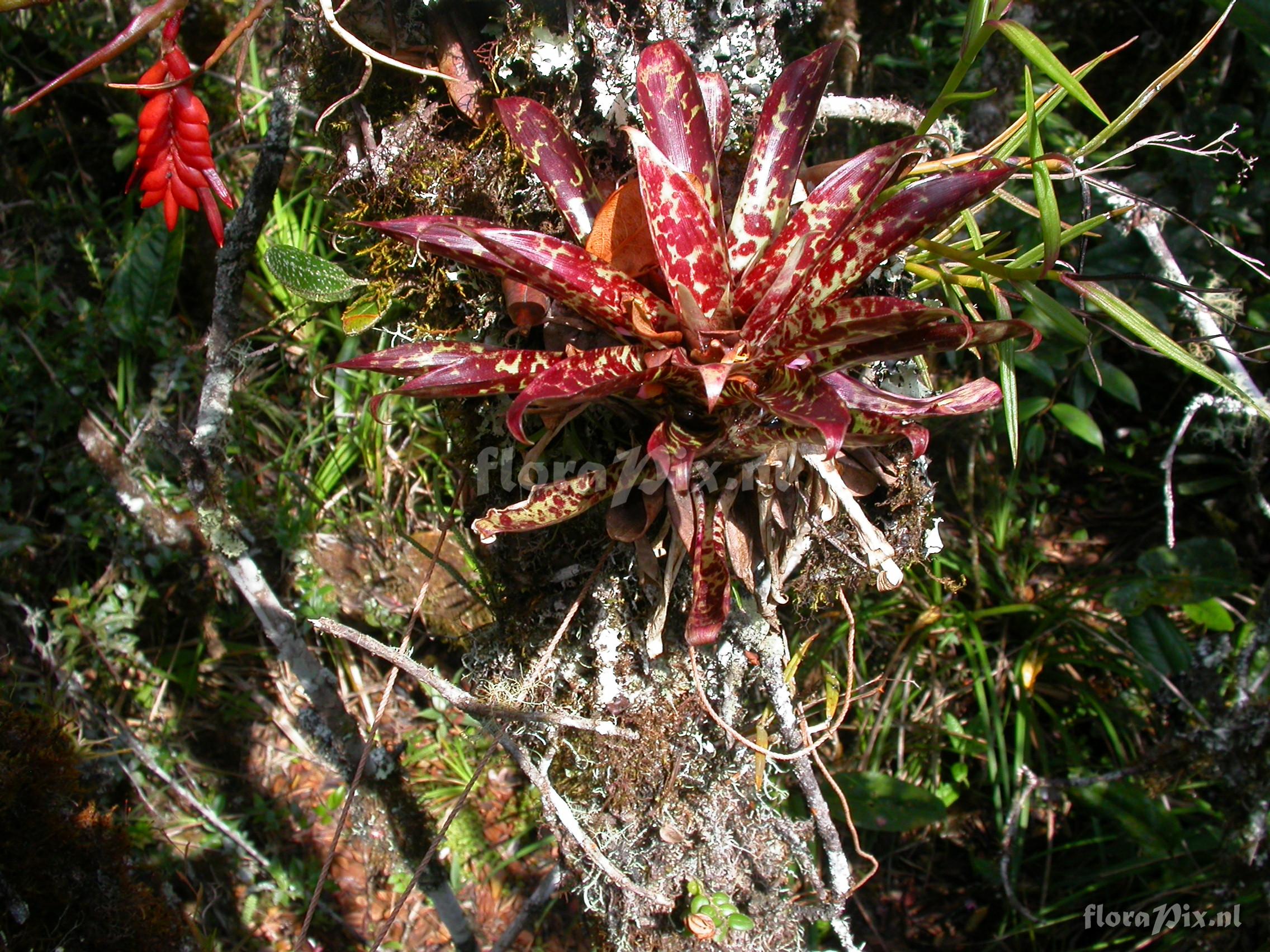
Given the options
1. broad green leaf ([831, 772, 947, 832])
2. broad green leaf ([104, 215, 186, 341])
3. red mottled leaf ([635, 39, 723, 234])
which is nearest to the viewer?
red mottled leaf ([635, 39, 723, 234])

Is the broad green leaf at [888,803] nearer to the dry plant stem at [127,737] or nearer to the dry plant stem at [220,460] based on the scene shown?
the dry plant stem at [220,460]

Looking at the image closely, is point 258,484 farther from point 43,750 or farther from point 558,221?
point 558,221

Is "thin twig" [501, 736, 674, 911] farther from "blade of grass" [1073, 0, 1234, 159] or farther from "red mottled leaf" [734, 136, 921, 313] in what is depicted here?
"blade of grass" [1073, 0, 1234, 159]

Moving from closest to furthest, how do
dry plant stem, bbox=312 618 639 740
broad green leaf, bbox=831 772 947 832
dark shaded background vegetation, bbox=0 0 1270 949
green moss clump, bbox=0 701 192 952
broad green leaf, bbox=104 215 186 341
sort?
dry plant stem, bbox=312 618 639 740
green moss clump, bbox=0 701 192 952
broad green leaf, bbox=831 772 947 832
dark shaded background vegetation, bbox=0 0 1270 949
broad green leaf, bbox=104 215 186 341

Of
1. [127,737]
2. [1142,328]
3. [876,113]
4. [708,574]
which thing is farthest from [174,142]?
[127,737]

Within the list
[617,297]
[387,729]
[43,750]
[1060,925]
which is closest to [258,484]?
[387,729]

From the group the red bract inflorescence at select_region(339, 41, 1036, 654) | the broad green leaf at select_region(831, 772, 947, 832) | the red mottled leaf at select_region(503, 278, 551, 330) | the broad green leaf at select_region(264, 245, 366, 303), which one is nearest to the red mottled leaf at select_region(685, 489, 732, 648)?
the red bract inflorescence at select_region(339, 41, 1036, 654)

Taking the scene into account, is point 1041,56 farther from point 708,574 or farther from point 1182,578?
point 1182,578
